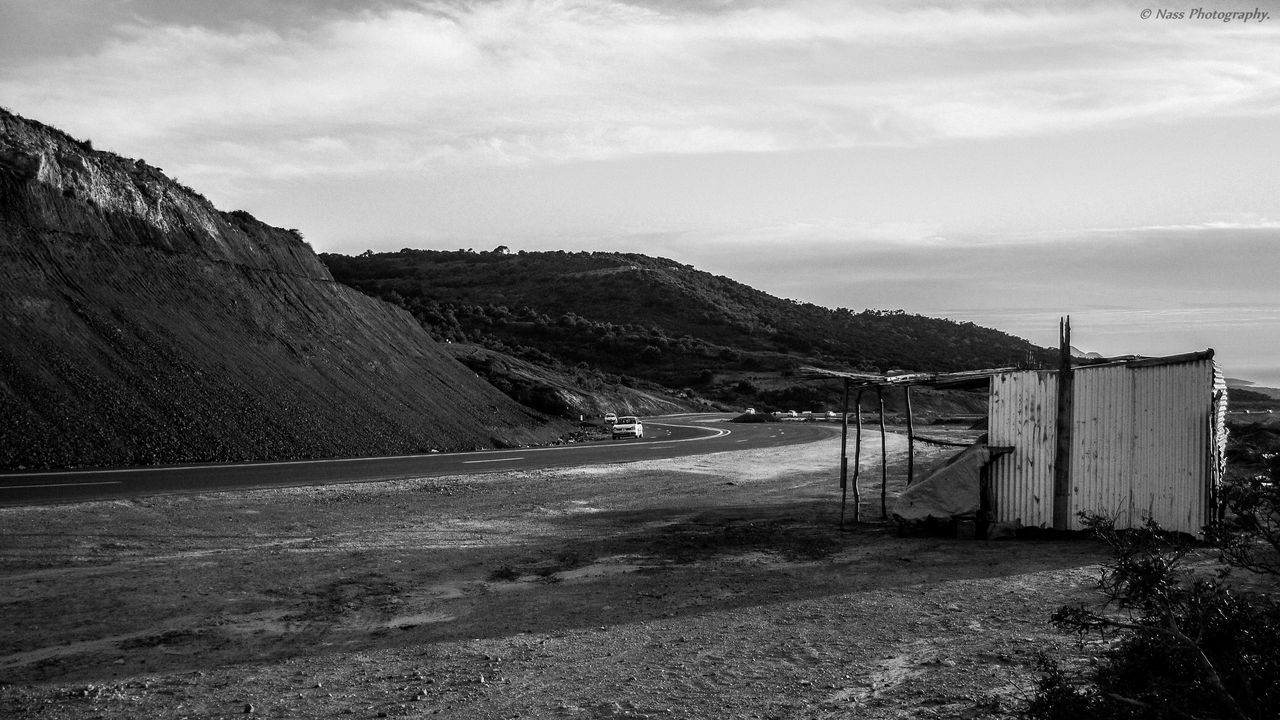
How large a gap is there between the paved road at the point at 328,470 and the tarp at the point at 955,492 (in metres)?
13.4

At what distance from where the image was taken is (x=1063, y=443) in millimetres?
15672

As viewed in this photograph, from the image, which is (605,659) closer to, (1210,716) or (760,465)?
(1210,716)

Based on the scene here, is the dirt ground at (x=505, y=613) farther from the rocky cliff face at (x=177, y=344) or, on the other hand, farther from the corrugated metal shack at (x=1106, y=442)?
the rocky cliff face at (x=177, y=344)

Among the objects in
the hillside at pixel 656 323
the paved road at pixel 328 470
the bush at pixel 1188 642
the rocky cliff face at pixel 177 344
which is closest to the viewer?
the bush at pixel 1188 642

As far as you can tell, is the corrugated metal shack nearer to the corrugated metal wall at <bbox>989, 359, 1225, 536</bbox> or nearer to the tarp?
the corrugated metal wall at <bbox>989, 359, 1225, 536</bbox>

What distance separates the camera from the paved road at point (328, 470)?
19.7 m

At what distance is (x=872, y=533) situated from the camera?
16.6 meters

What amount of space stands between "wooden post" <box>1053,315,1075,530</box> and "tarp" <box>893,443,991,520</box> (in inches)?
43.1

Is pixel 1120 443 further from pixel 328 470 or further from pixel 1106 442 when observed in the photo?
pixel 328 470

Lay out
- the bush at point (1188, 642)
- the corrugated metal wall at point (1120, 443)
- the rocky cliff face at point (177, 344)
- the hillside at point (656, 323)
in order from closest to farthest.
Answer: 1. the bush at point (1188, 642)
2. the corrugated metal wall at point (1120, 443)
3. the rocky cliff face at point (177, 344)
4. the hillside at point (656, 323)

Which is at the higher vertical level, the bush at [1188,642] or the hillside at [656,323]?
the hillside at [656,323]

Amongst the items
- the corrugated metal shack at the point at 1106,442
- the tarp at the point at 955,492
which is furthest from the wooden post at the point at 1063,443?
the tarp at the point at 955,492

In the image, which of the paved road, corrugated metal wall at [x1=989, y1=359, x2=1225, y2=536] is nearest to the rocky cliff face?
the paved road

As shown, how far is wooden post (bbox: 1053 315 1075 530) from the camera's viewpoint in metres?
15.7
